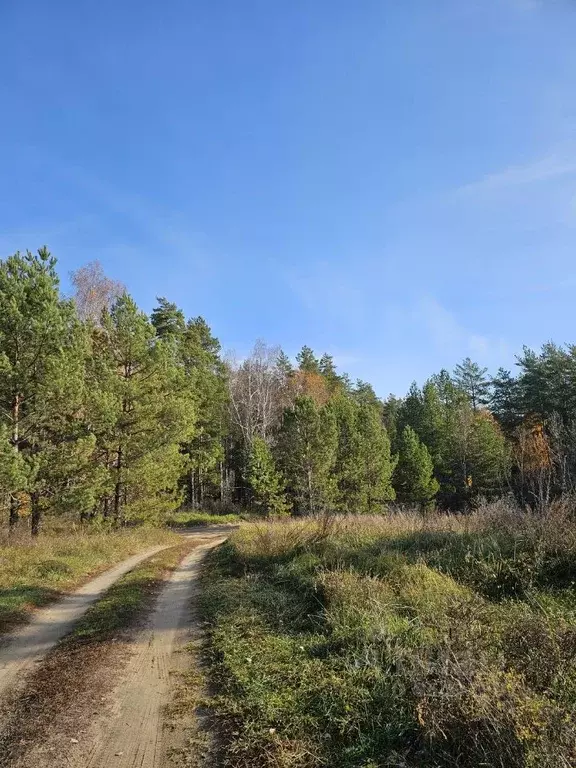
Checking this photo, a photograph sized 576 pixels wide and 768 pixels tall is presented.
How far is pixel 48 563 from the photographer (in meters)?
13.4

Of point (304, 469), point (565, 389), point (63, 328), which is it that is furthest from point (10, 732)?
point (565, 389)

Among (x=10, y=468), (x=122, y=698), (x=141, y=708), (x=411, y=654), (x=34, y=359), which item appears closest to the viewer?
(x=411, y=654)

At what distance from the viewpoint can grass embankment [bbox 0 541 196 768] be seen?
4.72 metres

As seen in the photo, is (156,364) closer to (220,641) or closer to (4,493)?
(4,493)

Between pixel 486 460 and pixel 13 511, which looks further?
pixel 486 460

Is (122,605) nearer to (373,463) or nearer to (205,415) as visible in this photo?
(373,463)

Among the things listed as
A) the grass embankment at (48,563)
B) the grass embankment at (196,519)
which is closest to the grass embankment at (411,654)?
the grass embankment at (48,563)

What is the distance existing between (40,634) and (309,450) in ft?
100

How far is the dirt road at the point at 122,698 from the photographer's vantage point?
14.4 feet

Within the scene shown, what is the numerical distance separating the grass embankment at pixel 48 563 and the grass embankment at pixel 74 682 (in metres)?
1.41

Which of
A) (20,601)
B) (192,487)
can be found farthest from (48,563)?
(192,487)

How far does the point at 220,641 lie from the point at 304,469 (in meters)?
31.6

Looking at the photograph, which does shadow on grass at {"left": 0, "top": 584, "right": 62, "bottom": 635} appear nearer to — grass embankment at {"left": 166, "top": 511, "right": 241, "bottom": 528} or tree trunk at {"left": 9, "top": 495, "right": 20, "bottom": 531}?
tree trunk at {"left": 9, "top": 495, "right": 20, "bottom": 531}

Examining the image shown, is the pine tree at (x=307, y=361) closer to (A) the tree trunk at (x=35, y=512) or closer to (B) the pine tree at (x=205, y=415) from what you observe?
(B) the pine tree at (x=205, y=415)
